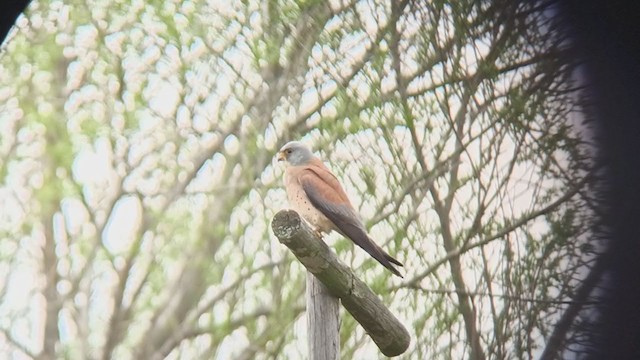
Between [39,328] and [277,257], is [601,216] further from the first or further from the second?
[39,328]

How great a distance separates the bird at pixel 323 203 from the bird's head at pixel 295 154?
0.31 ft

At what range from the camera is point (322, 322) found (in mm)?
2902

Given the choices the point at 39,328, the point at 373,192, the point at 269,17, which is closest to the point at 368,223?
the point at 373,192

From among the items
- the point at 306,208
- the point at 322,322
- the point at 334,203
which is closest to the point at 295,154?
the point at 306,208

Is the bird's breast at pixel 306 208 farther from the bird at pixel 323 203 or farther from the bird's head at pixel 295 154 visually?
the bird's head at pixel 295 154

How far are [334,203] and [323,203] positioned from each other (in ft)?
0.14

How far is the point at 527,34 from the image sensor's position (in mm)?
2332

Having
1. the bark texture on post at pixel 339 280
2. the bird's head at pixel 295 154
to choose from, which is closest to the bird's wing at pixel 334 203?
the bird's head at pixel 295 154

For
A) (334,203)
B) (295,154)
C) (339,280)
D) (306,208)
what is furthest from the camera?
(295,154)

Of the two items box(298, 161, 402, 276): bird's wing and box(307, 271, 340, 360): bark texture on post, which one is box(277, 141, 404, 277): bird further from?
box(307, 271, 340, 360): bark texture on post

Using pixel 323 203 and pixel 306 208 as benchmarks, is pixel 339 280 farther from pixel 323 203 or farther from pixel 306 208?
pixel 306 208

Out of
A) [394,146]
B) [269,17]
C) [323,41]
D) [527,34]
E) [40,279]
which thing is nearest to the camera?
[527,34]

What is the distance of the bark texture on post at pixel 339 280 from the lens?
271 cm

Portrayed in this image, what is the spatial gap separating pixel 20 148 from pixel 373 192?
378cm
